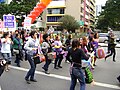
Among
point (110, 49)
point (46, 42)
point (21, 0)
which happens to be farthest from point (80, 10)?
point (46, 42)

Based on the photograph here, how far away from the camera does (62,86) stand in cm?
823

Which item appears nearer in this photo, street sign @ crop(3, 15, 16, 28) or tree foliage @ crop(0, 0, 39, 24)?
street sign @ crop(3, 15, 16, 28)

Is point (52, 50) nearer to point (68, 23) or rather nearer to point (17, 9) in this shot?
point (17, 9)

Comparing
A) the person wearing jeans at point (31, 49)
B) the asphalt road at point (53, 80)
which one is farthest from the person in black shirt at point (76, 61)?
the person wearing jeans at point (31, 49)

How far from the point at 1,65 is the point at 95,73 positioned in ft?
15.8

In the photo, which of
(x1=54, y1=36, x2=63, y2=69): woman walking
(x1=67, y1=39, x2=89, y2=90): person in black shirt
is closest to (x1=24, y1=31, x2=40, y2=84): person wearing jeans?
(x1=67, y1=39, x2=89, y2=90): person in black shirt

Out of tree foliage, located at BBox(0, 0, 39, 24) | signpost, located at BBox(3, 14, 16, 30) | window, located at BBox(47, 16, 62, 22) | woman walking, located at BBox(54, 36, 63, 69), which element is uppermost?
tree foliage, located at BBox(0, 0, 39, 24)

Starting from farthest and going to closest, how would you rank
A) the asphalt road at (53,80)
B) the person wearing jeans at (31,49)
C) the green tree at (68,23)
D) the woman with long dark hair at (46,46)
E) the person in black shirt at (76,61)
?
the green tree at (68,23) < the woman with long dark hair at (46,46) < the person wearing jeans at (31,49) < the asphalt road at (53,80) < the person in black shirt at (76,61)

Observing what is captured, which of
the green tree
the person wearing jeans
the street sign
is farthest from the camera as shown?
the green tree

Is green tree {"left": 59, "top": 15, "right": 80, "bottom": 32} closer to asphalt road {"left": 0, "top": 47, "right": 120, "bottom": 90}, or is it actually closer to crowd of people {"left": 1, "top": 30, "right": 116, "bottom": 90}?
crowd of people {"left": 1, "top": 30, "right": 116, "bottom": 90}

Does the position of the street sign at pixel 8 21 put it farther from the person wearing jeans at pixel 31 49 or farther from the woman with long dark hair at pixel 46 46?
the person wearing jeans at pixel 31 49

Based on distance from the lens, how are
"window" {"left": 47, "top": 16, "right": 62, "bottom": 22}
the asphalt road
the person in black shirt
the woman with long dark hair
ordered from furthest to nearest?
1. "window" {"left": 47, "top": 16, "right": 62, "bottom": 22}
2. the woman with long dark hair
3. the asphalt road
4. the person in black shirt

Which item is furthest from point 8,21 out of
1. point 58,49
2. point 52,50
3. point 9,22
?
point 52,50

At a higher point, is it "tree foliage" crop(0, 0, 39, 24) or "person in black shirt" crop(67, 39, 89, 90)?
"tree foliage" crop(0, 0, 39, 24)
